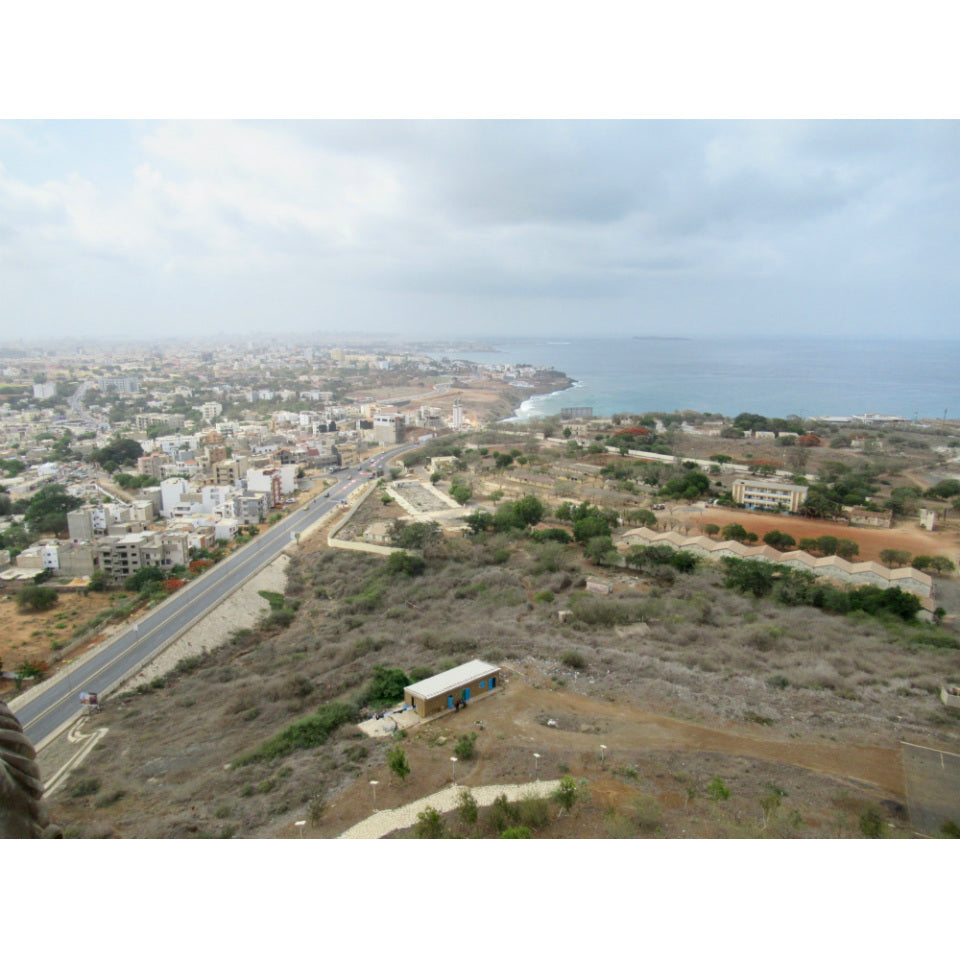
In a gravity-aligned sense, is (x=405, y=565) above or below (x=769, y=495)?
below

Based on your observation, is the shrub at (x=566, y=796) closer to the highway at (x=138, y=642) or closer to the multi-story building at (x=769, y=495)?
the highway at (x=138, y=642)

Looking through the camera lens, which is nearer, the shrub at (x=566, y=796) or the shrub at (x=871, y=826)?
the shrub at (x=871, y=826)

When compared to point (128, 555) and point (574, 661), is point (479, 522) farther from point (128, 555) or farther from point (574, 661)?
point (128, 555)

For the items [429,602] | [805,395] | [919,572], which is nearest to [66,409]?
[429,602]

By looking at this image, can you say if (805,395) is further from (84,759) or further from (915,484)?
(84,759)

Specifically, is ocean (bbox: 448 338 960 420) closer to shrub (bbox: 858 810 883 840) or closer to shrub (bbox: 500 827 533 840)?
shrub (bbox: 858 810 883 840)

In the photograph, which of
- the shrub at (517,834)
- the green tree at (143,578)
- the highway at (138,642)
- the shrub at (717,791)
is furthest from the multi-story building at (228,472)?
the shrub at (717,791)

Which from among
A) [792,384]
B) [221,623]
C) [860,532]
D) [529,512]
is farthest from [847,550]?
[792,384]
